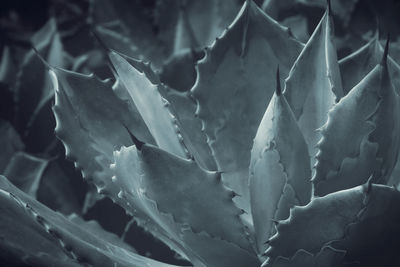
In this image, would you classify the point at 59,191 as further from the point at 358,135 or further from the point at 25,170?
the point at 358,135

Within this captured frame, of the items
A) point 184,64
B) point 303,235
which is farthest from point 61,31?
point 303,235

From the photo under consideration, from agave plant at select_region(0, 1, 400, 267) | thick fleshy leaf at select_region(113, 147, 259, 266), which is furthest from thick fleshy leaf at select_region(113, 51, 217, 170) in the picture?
thick fleshy leaf at select_region(113, 147, 259, 266)

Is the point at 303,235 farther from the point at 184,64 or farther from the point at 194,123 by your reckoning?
the point at 184,64

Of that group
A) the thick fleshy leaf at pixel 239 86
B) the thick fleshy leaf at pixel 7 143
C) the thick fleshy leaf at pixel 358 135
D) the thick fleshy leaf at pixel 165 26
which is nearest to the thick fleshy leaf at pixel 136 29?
the thick fleshy leaf at pixel 165 26

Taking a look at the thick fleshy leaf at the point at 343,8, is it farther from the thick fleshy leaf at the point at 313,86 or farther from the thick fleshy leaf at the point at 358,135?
the thick fleshy leaf at the point at 358,135

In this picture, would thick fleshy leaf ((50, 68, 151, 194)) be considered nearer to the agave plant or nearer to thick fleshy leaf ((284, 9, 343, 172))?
the agave plant

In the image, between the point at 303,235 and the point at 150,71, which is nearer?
the point at 303,235
